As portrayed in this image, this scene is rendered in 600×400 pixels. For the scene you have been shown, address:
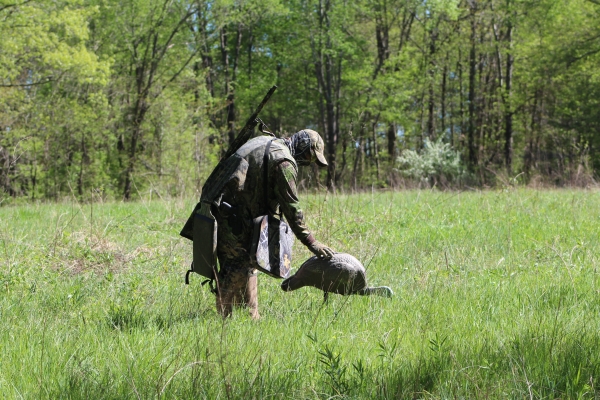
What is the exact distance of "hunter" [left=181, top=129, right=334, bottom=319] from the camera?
462 centimetres

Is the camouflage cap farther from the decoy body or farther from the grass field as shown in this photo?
the grass field

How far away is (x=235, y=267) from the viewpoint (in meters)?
4.87

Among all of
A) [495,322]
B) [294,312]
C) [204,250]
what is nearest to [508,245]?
[495,322]

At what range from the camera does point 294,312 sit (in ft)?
16.4

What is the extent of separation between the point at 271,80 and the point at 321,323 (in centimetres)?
3111

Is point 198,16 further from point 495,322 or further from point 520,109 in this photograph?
point 495,322

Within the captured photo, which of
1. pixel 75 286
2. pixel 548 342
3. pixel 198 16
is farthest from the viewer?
pixel 198 16

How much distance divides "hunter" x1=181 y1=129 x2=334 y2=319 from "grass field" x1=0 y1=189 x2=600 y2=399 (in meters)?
0.22

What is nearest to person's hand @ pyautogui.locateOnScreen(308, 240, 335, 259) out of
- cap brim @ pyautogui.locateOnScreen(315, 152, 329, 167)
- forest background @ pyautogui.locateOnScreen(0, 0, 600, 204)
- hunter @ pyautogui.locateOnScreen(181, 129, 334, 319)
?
hunter @ pyautogui.locateOnScreen(181, 129, 334, 319)

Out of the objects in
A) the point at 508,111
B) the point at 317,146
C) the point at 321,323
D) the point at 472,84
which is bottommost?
the point at 321,323

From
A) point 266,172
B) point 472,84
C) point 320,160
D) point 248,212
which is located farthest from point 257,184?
point 472,84

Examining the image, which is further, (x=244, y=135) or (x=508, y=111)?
(x=508, y=111)

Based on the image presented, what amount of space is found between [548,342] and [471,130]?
31.6 m

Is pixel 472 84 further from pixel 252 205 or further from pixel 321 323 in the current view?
pixel 321 323
